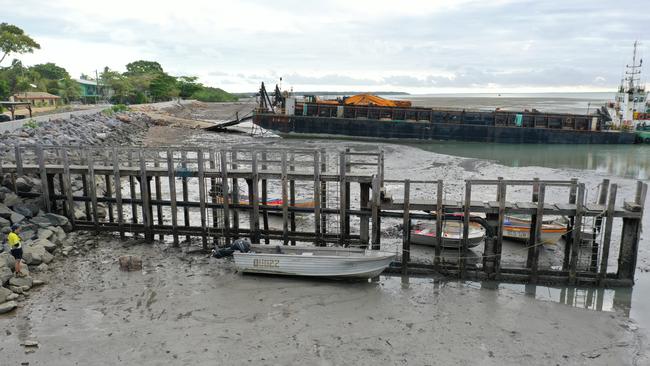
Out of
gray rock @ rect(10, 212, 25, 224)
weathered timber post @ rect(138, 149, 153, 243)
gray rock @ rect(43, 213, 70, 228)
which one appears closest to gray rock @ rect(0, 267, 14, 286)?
gray rock @ rect(10, 212, 25, 224)

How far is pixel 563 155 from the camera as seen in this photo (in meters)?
49.4

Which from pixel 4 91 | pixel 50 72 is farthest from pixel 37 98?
pixel 50 72

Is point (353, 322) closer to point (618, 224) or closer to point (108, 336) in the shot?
point (108, 336)

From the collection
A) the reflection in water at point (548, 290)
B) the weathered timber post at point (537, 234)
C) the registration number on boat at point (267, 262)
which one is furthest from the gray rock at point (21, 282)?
the weathered timber post at point (537, 234)

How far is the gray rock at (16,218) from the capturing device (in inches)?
671

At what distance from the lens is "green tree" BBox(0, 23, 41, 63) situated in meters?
56.1

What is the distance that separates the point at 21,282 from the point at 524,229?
1707 centimetres

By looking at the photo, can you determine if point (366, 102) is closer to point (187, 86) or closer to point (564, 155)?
point (564, 155)

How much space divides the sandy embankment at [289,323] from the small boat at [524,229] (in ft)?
14.0

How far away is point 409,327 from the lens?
12430 millimetres

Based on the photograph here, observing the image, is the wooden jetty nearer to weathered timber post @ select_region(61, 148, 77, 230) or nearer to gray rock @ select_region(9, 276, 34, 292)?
weathered timber post @ select_region(61, 148, 77, 230)

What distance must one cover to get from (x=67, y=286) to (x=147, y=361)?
5.25 meters

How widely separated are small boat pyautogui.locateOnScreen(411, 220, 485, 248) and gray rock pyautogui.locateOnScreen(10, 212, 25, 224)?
46.6 ft

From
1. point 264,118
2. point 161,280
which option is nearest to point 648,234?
point 161,280
